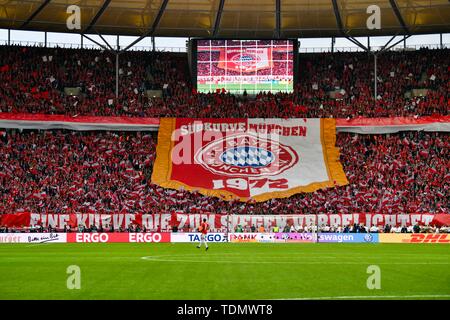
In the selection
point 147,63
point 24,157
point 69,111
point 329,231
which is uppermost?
point 147,63

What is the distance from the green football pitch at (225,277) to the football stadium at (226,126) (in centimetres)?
1935

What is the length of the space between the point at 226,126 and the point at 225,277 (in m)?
43.7

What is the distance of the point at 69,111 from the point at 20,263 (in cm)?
3856

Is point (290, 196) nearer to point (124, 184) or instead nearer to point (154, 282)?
point (124, 184)

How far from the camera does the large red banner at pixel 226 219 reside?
57.2 m

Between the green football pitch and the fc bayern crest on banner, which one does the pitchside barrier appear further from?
the green football pitch

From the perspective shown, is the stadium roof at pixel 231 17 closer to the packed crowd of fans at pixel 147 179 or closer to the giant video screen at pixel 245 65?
the giant video screen at pixel 245 65

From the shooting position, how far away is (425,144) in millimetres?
64938

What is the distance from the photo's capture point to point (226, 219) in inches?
2281

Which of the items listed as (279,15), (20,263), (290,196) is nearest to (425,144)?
(290,196)

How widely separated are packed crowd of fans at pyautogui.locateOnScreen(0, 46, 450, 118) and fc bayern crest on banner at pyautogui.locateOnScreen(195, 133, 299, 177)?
3.42m

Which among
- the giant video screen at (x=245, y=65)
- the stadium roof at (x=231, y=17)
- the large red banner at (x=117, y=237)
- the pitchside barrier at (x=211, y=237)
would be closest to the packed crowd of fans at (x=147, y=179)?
the large red banner at (x=117, y=237)

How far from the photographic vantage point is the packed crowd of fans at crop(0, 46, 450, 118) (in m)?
67.9

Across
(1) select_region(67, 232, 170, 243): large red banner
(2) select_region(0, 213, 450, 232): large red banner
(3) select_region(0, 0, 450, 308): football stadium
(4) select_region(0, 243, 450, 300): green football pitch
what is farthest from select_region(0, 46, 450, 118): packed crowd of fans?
(4) select_region(0, 243, 450, 300): green football pitch
